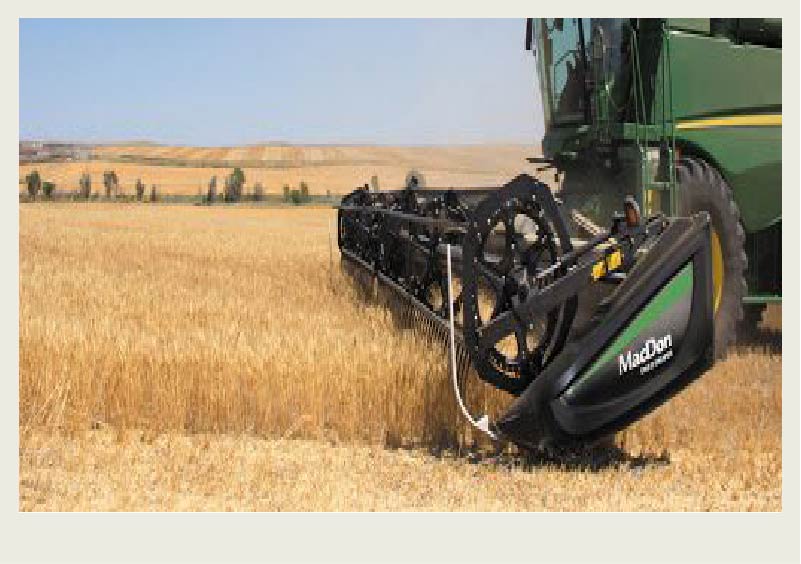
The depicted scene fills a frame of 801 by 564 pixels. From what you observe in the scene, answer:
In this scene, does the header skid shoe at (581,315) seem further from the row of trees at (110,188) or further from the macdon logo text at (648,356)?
the row of trees at (110,188)

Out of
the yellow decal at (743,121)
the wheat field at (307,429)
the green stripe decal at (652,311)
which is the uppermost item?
the yellow decal at (743,121)

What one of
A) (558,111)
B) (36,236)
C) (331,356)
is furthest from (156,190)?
(331,356)

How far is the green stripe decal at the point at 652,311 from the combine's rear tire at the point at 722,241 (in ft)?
8.94

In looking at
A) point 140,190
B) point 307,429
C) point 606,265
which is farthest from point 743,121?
point 140,190

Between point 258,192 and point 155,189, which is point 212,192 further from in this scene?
point 155,189

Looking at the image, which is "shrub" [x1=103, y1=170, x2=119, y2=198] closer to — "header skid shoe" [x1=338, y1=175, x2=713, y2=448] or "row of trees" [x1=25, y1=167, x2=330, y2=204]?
"row of trees" [x1=25, y1=167, x2=330, y2=204]

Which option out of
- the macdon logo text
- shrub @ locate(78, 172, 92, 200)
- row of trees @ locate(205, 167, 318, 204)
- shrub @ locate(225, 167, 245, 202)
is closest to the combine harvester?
the macdon logo text

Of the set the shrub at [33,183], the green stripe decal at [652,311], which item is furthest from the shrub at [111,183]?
the green stripe decal at [652,311]

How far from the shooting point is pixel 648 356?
15.1 feet

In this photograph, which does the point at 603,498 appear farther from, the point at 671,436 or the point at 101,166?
the point at 101,166

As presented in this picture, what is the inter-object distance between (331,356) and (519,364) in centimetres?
117

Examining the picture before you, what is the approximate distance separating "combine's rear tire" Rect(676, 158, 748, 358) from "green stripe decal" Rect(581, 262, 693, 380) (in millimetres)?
2724

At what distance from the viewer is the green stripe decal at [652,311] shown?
457cm

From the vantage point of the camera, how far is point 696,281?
15.5 ft
